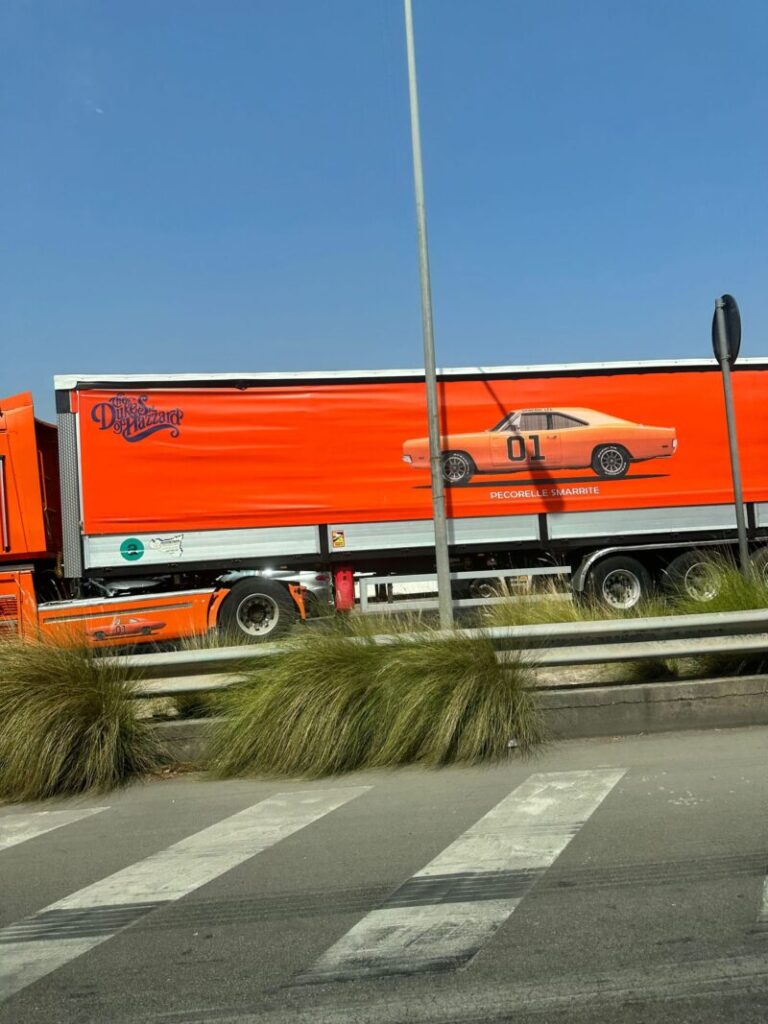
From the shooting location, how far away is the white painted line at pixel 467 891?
3410 mm

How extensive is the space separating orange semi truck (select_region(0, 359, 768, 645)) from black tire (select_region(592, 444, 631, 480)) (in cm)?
3

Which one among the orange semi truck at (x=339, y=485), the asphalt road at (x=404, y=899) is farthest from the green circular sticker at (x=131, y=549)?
the asphalt road at (x=404, y=899)

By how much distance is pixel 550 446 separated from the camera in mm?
12898

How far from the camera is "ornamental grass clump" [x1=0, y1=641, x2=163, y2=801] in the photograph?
627 centimetres

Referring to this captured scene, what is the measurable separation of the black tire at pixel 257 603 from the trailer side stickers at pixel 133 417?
2.38 metres

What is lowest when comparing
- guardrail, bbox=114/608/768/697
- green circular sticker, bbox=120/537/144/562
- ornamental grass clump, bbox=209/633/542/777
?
ornamental grass clump, bbox=209/633/542/777

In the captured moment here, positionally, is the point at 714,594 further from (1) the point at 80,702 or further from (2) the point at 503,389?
(1) the point at 80,702

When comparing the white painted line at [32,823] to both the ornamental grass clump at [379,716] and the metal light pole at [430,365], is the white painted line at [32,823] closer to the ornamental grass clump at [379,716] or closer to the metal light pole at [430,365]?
the ornamental grass clump at [379,716]

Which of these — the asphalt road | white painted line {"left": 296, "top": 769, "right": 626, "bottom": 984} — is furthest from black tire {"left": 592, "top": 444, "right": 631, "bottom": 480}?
white painted line {"left": 296, "top": 769, "right": 626, "bottom": 984}

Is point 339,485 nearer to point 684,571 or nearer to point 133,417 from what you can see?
point 133,417

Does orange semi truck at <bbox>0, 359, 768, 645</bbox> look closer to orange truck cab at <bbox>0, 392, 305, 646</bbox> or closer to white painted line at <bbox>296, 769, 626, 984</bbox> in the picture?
orange truck cab at <bbox>0, 392, 305, 646</bbox>

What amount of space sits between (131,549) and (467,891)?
894 centimetres

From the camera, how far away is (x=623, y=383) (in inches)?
517

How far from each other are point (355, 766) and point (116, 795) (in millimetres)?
1715
